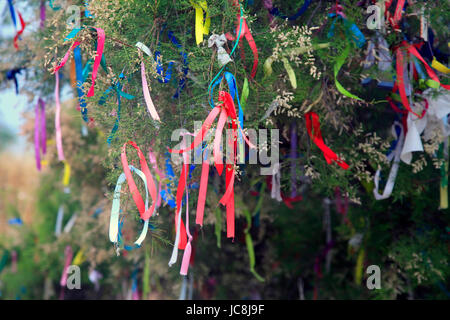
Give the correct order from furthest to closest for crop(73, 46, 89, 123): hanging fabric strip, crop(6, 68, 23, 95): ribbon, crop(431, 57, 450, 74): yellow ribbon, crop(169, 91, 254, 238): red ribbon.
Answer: crop(6, 68, 23, 95): ribbon
crop(431, 57, 450, 74): yellow ribbon
crop(73, 46, 89, 123): hanging fabric strip
crop(169, 91, 254, 238): red ribbon

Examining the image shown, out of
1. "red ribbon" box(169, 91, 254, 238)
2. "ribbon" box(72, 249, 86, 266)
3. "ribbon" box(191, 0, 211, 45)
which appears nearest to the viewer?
"red ribbon" box(169, 91, 254, 238)

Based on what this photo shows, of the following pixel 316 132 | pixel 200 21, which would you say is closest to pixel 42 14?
pixel 200 21

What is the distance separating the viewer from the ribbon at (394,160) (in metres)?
2.30

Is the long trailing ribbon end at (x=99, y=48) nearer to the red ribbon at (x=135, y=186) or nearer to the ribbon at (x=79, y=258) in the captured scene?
the red ribbon at (x=135, y=186)

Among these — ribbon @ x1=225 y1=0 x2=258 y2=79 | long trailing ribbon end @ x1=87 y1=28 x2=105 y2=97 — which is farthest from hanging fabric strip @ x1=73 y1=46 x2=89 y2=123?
ribbon @ x1=225 y1=0 x2=258 y2=79

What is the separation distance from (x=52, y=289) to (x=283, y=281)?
198 cm

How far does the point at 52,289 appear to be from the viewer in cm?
407

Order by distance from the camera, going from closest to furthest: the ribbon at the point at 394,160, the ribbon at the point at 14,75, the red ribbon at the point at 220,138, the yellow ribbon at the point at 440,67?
1. the red ribbon at the point at 220,138
2. the yellow ribbon at the point at 440,67
3. the ribbon at the point at 394,160
4. the ribbon at the point at 14,75

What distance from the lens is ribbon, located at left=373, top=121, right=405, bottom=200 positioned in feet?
7.56

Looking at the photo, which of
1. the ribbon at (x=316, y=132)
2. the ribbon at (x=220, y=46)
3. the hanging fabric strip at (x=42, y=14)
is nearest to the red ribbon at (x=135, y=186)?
the ribbon at (x=220, y=46)

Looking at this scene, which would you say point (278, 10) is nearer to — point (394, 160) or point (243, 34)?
point (243, 34)

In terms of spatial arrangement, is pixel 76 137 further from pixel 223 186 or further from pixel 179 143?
pixel 179 143

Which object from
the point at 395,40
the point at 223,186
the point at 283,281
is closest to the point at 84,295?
the point at 283,281

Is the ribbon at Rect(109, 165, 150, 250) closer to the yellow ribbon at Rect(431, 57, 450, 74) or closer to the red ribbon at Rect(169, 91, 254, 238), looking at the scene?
the red ribbon at Rect(169, 91, 254, 238)
